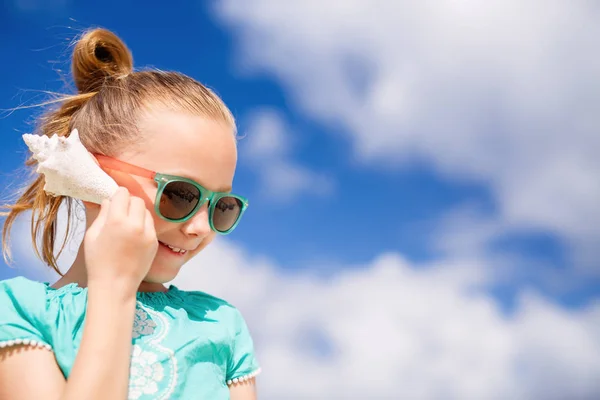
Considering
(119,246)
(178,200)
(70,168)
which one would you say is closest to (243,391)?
(178,200)

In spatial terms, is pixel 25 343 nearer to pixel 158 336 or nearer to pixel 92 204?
pixel 158 336

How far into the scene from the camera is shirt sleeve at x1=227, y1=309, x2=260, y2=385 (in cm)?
358

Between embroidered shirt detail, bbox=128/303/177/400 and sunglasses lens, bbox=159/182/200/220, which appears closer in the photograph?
embroidered shirt detail, bbox=128/303/177/400

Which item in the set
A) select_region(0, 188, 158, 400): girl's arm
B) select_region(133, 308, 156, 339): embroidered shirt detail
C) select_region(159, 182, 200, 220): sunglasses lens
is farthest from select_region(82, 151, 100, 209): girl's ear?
select_region(133, 308, 156, 339): embroidered shirt detail

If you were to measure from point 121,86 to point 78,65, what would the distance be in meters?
0.53

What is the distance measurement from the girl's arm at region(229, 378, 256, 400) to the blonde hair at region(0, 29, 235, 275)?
1335 millimetres

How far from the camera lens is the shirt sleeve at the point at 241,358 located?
358cm

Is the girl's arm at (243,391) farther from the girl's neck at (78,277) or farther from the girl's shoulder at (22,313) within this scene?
the girl's shoulder at (22,313)

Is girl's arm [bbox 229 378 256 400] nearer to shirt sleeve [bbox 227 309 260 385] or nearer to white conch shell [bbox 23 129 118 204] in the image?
shirt sleeve [bbox 227 309 260 385]

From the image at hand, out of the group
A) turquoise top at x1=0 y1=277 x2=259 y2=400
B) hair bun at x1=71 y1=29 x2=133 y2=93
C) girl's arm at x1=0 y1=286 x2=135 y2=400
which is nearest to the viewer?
girl's arm at x1=0 y1=286 x2=135 y2=400

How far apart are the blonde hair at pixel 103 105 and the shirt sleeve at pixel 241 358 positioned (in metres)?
1.20

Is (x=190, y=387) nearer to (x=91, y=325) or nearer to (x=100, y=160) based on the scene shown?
(x=91, y=325)

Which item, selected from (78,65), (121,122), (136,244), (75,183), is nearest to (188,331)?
(136,244)

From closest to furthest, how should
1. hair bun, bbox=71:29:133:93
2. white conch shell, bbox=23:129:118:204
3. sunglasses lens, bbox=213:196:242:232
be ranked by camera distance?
white conch shell, bbox=23:129:118:204, sunglasses lens, bbox=213:196:242:232, hair bun, bbox=71:29:133:93
